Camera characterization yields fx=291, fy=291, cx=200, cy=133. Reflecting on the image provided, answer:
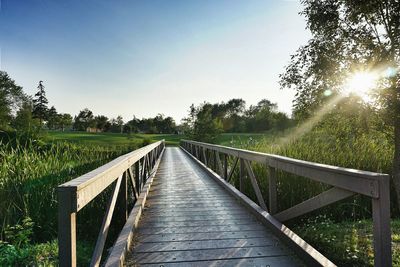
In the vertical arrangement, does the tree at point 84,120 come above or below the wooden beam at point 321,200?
above

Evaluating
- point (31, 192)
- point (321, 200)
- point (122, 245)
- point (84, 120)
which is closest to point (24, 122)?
point (31, 192)

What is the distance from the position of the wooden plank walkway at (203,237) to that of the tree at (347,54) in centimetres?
231

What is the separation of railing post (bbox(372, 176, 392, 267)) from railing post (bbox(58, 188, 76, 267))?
172 cm

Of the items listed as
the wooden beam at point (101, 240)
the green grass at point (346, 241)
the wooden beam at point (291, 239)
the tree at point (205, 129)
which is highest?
the tree at point (205, 129)

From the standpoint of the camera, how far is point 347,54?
14.7ft

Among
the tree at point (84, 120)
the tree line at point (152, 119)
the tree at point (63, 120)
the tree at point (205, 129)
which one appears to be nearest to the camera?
the tree at point (205, 129)

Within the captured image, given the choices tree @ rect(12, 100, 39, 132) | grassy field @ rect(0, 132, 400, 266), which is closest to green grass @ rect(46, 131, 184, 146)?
tree @ rect(12, 100, 39, 132)

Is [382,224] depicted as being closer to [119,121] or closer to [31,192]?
[31,192]

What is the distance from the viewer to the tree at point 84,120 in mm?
86875

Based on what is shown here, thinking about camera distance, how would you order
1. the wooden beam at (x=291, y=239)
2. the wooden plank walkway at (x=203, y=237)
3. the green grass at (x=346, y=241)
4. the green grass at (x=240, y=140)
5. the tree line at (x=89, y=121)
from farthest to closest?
the tree line at (x=89, y=121) → the green grass at (x=240, y=140) → the green grass at (x=346, y=241) → the wooden plank walkway at (x=203, y=237) → the wooden beam at (x=291, y=239)

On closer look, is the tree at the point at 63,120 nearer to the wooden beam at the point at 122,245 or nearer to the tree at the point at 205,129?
the tree at the point at 205,129

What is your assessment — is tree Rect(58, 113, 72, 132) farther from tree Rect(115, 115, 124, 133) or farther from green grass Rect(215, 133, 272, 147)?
green grass Rect(215, 133, 272, 147)

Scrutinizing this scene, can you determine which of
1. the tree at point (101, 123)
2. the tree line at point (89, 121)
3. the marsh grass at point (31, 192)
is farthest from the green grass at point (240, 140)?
the tree at point (101, 123)

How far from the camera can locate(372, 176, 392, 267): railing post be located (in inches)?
66.8
